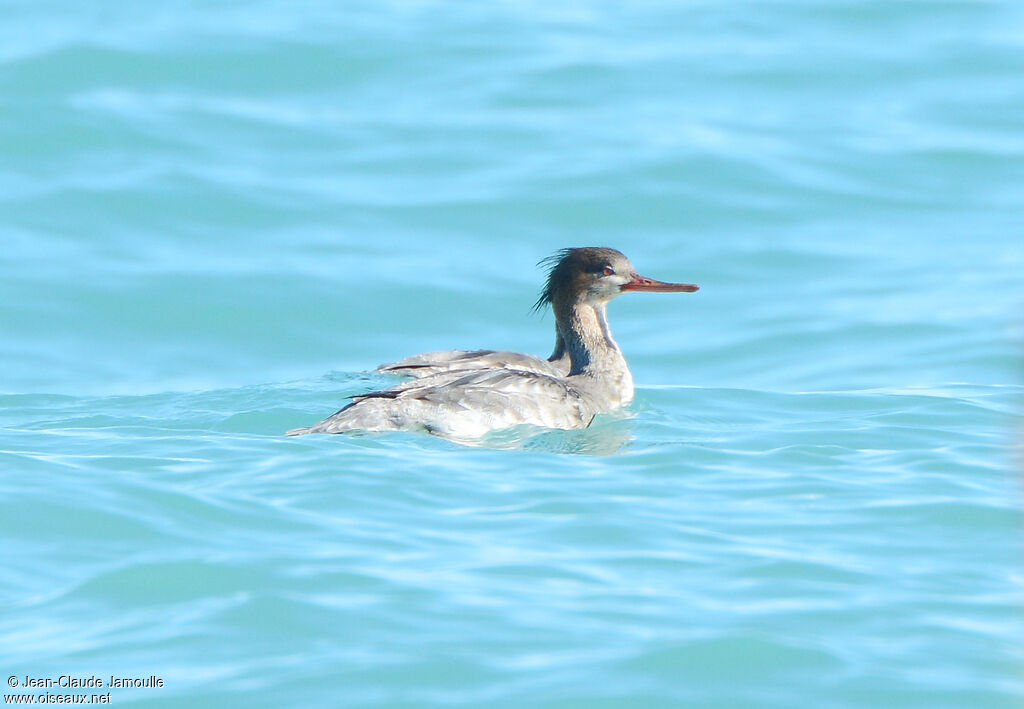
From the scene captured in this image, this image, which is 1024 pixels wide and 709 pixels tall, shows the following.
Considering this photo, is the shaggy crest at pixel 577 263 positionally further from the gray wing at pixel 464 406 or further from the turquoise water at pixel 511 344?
the gray wing at pixel 464 406

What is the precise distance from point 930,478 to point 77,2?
1584cm

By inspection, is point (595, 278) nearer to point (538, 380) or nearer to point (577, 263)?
point (577, 263)

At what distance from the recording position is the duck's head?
39.8ft

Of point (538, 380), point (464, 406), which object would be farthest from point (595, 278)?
point (464, 406)

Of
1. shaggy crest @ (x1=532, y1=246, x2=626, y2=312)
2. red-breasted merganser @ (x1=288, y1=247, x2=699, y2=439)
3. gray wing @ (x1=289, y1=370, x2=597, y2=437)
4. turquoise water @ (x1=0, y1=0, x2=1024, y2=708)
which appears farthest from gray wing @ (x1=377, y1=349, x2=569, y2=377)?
gray wing @ (x1=289, y1=370, x2=597, y2=437)

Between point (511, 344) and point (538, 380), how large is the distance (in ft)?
11.8

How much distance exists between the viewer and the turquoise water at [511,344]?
6523mm

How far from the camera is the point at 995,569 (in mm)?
7559

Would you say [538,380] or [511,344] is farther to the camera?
[511,344]

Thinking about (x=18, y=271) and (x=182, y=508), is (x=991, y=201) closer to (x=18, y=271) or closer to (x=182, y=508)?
(x=18, y=271)

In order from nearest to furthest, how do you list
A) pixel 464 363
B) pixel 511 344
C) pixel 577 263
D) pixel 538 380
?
pixel 538 380 → pixel 464 363 → pixel 577 263 → pixel 511 344

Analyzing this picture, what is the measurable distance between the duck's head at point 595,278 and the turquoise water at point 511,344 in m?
0.96

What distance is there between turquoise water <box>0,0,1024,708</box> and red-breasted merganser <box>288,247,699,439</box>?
220 millimetres

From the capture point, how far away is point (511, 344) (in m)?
14.4
